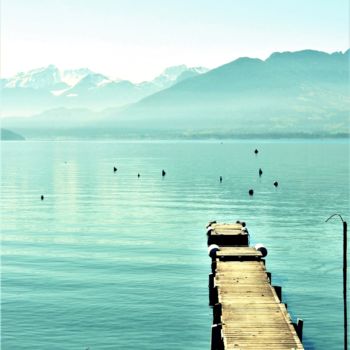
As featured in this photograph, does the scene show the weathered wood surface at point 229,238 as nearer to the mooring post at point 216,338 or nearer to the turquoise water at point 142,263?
the turquoise water at point 142,263

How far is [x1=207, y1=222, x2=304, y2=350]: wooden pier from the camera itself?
3691cm

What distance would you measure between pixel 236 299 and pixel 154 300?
931 cm

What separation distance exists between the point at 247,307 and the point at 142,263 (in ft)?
76.1

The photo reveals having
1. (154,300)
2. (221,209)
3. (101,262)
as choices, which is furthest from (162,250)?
(221,209)

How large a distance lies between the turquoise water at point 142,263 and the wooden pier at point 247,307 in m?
2.72

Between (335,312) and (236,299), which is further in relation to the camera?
(335,312)

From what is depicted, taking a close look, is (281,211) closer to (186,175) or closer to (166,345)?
(166,345)

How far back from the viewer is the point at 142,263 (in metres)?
64.6

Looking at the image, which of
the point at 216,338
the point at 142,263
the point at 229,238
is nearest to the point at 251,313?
the point at 216,338

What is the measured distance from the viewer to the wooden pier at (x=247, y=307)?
36.9 m

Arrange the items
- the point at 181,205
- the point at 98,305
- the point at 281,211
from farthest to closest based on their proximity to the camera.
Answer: the point at 181,205 < the point at 281,211 < the point at 98,305

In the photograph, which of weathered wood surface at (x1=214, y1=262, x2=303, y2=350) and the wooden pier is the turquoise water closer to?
the wooden pier

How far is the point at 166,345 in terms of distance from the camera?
4300 cm

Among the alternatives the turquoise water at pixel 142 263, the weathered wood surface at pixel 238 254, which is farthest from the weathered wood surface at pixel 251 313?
the weathered wood surface at pixel 238 254
